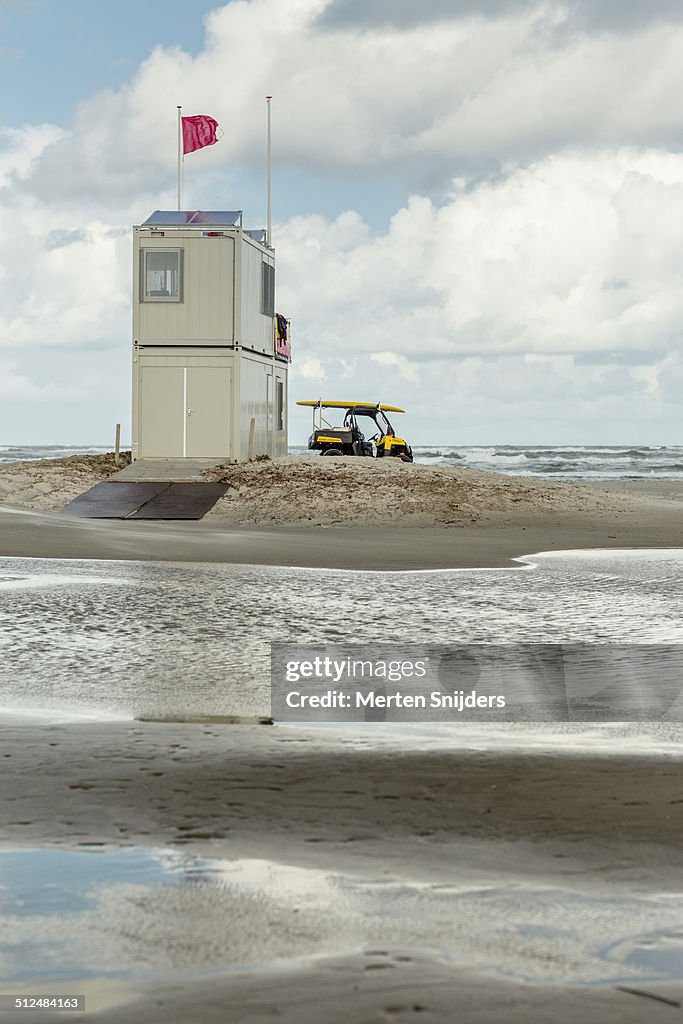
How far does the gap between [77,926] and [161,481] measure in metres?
25.5

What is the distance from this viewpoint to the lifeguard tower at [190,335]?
30625mm

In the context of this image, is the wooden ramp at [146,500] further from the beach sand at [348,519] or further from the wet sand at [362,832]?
the wet sand at [362,832]

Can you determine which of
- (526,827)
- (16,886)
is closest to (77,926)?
(16,886)

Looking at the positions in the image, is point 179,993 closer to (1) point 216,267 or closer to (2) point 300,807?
(2) point 300,807

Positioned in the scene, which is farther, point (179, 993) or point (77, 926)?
point (77, 926)

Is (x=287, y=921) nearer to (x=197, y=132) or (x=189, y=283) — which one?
(x=189, y=283)

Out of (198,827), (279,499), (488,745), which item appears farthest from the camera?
(279,499)

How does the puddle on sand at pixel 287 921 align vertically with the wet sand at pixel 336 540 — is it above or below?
below

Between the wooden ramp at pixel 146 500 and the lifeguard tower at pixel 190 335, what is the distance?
269 cm

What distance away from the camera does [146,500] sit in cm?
2664

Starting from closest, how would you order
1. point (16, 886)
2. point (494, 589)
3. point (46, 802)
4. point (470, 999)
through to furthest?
point (470, 999), point (16, 886), point (46, 802), point (494, 589)

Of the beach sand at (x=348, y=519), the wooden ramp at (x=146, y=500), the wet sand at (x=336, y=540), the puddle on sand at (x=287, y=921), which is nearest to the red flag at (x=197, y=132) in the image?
the beach sand at (x=348, y=519)

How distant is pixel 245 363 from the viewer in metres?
31.4

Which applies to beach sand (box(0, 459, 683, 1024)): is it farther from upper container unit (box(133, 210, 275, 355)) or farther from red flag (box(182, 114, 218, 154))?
red flag (box(182, 114, 218, 154))
